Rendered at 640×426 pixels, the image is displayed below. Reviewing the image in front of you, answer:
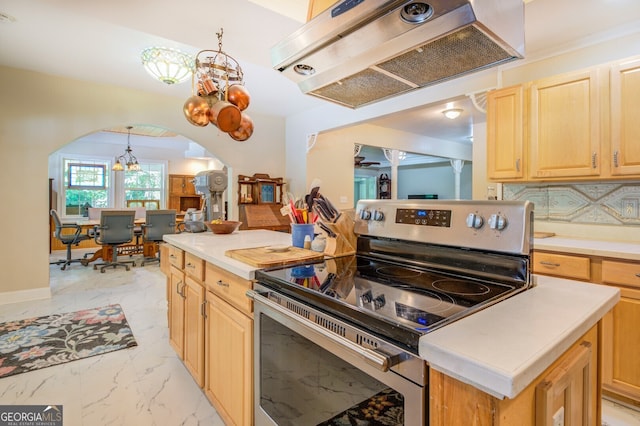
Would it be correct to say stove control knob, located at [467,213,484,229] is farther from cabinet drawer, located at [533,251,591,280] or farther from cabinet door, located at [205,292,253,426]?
cabinet drawer, located at [533,251,591,280]

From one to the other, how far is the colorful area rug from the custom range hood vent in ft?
8.37

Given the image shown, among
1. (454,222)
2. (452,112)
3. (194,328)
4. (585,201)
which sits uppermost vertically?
(452,112)

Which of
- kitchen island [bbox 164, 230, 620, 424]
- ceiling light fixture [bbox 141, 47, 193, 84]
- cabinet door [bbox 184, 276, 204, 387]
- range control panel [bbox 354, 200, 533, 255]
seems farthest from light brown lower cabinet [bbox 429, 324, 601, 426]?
ceiling light fixture [bbox 141, 47, 193, 84]

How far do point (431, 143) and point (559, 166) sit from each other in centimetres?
466

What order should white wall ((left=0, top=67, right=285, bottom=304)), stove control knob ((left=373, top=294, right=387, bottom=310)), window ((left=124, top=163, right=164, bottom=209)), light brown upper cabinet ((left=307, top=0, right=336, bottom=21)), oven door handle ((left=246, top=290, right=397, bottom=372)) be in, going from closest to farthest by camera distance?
oven door handle ((left=246, top=290, right=397, bottom=372)), stove control knob ((left=373, top=294, right=387, bottom=310)), light brown upper cabinet ((left=307, top=0, right=336, bottom=21)), white wall ((left=0, top=67, right=285, bottom=304)), window ((left=124, top=163, right=164, bottom=209))

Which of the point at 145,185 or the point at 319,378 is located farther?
the point at 145,185

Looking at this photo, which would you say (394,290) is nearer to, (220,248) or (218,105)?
(220,248)

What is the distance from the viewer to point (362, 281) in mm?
1121

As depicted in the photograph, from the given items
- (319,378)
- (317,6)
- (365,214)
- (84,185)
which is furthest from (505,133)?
(84,185)

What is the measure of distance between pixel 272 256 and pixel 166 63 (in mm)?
2305

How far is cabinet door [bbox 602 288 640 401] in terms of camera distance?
1.77 metres

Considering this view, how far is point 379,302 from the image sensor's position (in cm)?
87

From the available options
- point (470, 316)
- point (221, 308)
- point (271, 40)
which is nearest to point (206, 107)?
point (271, 40)

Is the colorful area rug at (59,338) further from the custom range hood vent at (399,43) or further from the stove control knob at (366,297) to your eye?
the custom range hood vent at (399,43)
